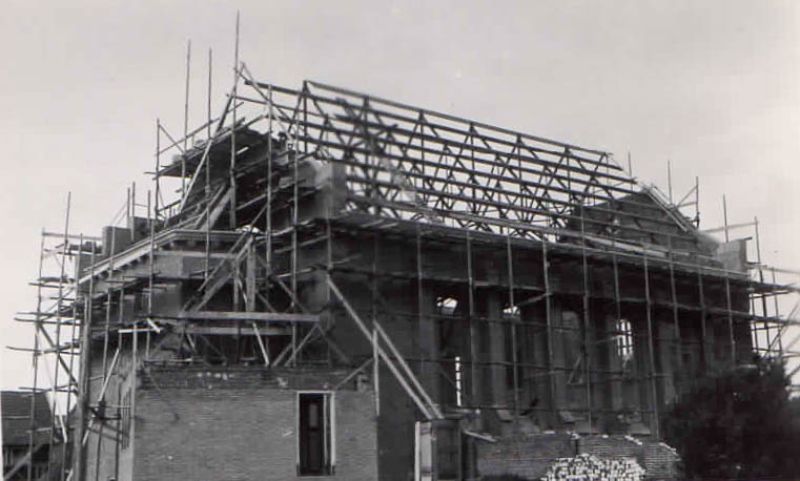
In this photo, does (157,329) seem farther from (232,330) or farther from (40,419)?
(40,419)

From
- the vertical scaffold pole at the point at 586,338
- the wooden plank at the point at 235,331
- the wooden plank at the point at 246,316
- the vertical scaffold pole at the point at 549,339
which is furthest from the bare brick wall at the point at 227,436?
the vertical scaffold pole at the point at 586,338

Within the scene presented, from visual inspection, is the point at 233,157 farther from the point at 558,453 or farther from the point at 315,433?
the point at 558,453

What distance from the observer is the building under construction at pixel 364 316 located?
74.1ft

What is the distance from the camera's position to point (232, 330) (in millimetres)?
24750

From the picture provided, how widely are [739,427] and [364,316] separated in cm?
981

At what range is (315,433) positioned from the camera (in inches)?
919

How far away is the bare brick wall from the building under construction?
0.16 ft

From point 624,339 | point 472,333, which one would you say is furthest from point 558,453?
point 624,339

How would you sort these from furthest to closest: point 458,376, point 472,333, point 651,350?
1. point 651,350
2. point 458,376
3. point 472,333

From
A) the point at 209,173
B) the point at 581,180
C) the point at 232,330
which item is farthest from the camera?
the point at 581,180

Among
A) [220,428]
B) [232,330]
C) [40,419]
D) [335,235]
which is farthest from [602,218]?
[40,419]

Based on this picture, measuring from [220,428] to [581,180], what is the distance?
17.7 m

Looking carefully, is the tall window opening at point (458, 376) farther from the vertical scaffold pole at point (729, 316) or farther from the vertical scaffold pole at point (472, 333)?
the vertical scaffold pole at point (729, 316)

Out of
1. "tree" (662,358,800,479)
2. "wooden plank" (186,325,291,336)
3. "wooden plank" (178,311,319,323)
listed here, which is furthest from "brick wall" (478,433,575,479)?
"wooden plank" (186,325,291,336)
